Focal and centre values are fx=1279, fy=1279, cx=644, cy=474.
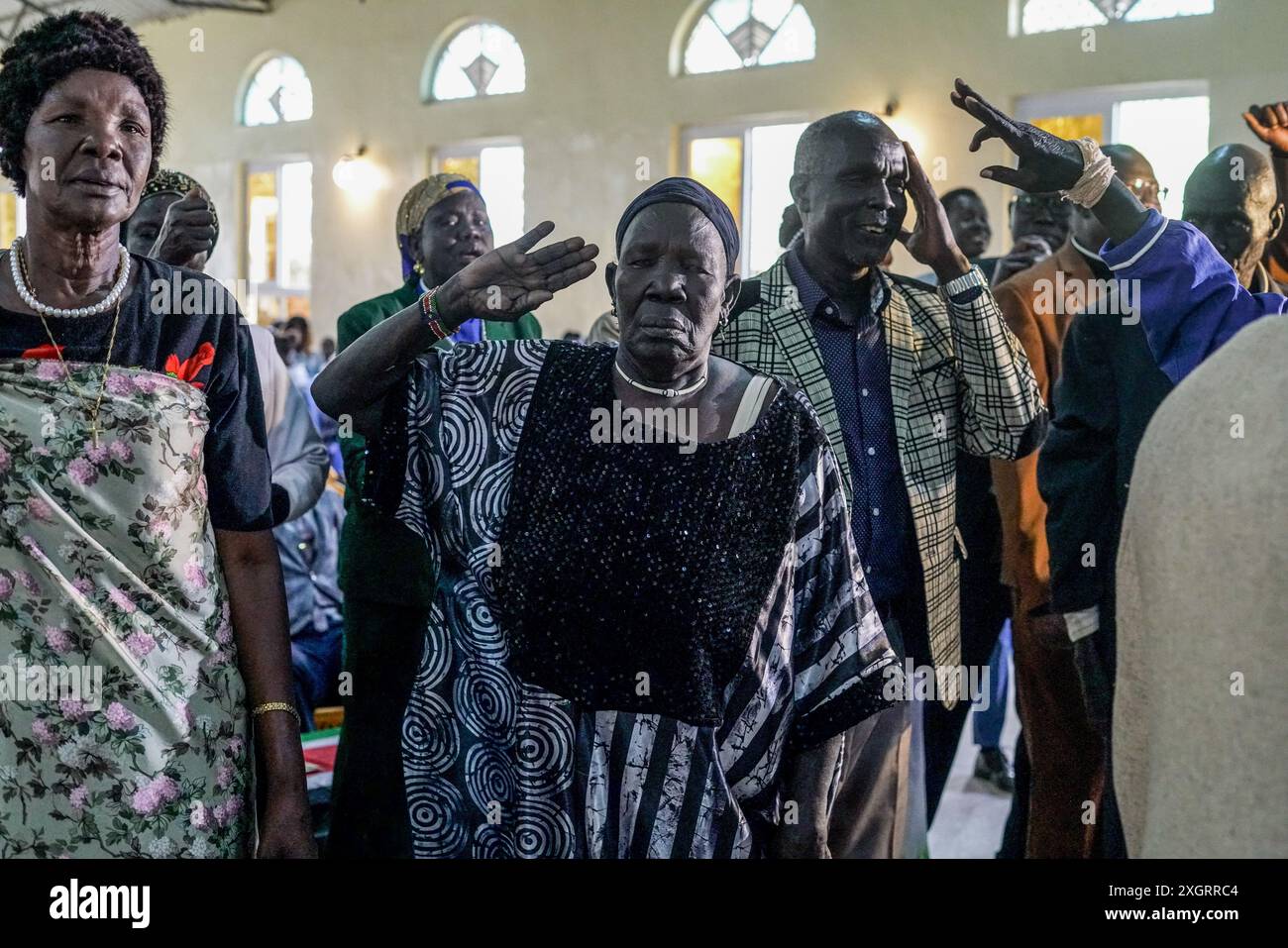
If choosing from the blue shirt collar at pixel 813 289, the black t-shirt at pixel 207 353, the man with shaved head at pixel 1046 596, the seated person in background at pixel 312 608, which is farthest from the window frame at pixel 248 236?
the black t-shirt at pixel 207 353

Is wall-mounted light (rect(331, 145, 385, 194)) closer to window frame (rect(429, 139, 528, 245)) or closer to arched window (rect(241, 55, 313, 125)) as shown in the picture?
window frame (rect(429, 139, 528, 245))

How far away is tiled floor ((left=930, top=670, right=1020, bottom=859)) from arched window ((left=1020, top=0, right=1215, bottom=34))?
5858 millimetres

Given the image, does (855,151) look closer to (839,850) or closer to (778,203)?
(839,850)

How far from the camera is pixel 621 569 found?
6.23 ft

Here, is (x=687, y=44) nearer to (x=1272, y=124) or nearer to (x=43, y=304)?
(x=1272, y=124)

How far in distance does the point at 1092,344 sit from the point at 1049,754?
42.8 inches

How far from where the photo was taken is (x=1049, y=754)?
3.23m

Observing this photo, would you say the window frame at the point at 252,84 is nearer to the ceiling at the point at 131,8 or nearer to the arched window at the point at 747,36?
the ceiling at the point at 131,8

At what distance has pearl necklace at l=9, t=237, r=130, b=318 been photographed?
5.92 feet

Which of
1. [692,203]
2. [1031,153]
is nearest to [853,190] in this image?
[1031,153]

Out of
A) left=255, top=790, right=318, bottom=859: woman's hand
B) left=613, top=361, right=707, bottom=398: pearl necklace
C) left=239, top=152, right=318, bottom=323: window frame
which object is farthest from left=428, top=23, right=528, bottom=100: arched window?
left=255, top=790, right=318, bottom=859: woman's hand

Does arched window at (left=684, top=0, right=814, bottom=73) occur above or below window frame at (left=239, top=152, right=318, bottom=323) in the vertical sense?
above

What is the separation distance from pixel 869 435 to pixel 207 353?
1249mm

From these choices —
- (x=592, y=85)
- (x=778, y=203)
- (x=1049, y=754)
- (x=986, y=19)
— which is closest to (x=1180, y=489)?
(x=1049, y=754)
